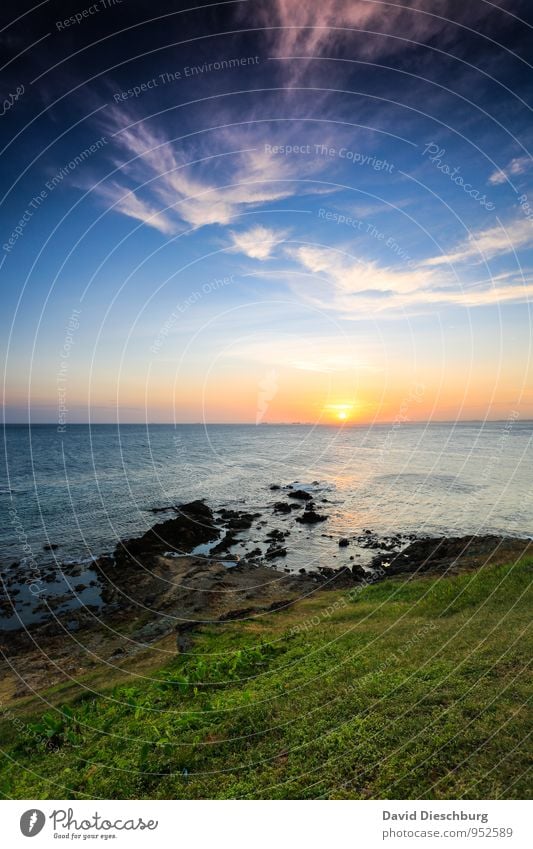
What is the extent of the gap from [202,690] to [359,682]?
402cm

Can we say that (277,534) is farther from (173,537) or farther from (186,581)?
(186,581)

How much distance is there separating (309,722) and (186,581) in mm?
22406

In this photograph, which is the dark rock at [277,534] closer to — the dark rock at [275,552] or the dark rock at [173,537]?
the dark rock at [275,552]

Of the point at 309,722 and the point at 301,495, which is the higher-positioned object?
the point at 309,722

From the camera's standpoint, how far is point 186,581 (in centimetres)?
2875

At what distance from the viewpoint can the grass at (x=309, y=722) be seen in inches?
252

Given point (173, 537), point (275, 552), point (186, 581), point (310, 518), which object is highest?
point (310, 518)

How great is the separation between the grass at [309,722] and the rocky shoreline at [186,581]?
4592mm

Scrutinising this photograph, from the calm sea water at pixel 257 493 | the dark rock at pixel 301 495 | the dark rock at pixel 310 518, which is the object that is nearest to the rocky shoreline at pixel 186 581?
the dark rock at pixel 310 518

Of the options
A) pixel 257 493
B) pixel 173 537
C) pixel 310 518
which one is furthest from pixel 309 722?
pixel 257 493

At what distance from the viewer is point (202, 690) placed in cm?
1044

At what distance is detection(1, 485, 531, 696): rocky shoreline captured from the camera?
20172mm
